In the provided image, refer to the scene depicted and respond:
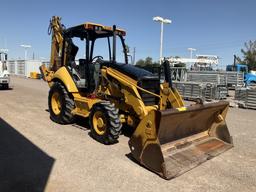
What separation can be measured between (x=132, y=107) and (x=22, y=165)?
252cm

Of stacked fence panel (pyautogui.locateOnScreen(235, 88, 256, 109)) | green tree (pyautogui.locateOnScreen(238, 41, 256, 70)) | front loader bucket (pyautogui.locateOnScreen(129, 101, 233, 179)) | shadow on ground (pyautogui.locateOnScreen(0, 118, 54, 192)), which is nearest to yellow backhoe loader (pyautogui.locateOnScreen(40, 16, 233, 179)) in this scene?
→ front loader bucket (pyautogui.locateOnScreen(129, 101, 233, 179))

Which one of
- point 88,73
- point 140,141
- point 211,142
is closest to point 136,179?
point 140,141

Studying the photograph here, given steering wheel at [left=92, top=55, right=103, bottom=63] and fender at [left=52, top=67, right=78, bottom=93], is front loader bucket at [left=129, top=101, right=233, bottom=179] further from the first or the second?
fender at [left=52, top=67, right=78, bottom=93]

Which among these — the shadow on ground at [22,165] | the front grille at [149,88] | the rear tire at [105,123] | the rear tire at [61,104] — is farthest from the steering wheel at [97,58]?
the shadow on ground at [22,165]

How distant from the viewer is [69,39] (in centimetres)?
827

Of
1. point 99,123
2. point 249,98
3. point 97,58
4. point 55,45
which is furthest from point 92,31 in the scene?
point 249,98

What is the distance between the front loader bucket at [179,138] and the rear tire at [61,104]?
120 inches

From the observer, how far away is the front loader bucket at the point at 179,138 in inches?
194

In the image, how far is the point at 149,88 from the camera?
674 centimetres

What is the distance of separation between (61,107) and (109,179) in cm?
390

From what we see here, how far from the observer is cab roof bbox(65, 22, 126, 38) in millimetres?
7504

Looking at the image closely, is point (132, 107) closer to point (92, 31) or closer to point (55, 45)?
point (92, 31)

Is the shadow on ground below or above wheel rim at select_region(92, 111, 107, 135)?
below

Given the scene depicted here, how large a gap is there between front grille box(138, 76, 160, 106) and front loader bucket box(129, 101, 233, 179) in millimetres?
1135
